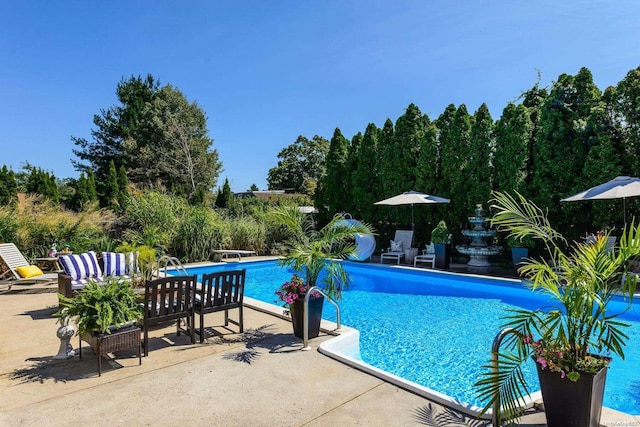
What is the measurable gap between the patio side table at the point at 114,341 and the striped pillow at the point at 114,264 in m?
2.64

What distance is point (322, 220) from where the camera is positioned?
1653cm

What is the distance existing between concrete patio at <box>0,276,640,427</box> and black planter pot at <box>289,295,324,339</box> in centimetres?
12

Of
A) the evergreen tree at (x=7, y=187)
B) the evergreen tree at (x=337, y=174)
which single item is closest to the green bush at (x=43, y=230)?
the evergreen tree at (x=7, y=187)

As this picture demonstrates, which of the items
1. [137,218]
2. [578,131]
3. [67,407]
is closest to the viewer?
[67,407]

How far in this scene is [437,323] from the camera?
243 inches

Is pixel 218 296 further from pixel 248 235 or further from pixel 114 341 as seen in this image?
pixel 248 235

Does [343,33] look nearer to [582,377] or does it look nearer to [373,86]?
[373,86]

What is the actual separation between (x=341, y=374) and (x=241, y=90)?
18.7 m

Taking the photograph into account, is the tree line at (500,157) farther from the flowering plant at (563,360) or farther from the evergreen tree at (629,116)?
the flowering plant at (563,360)

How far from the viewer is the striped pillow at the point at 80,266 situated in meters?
5.73

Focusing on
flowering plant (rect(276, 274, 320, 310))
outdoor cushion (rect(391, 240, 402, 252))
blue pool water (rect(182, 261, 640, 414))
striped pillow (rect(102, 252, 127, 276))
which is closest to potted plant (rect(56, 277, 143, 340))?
flowering plant (rect(276, 274, 320, 310))

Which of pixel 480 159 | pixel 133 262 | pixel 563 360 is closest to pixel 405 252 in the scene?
pixel 480 159

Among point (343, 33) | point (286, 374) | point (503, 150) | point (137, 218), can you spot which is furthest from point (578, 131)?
point (137, 218)

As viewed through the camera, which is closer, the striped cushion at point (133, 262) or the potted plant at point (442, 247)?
the striped cushion at point (133, 262)
